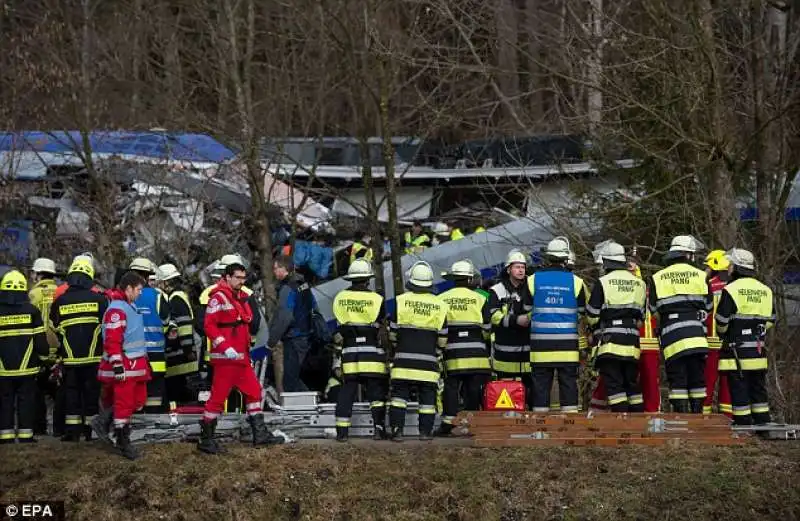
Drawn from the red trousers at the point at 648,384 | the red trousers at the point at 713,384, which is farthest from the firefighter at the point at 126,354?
the red trousers at the point at 713,384

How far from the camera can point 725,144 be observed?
16328 millimetres

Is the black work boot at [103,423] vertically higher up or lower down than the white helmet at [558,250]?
lower down

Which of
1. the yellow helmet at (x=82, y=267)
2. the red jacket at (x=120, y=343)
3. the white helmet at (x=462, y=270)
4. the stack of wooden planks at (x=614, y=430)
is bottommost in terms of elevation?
the stack of wooden planks at (x=614, y=430)

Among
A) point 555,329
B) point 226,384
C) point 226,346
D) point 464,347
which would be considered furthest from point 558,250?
point 226,384

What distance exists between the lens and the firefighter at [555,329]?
1284 centimetres

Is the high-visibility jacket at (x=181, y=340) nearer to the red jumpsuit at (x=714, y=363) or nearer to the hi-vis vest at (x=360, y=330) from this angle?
the hi-vis vest at (x=360, y=330)

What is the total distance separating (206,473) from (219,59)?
1025cm

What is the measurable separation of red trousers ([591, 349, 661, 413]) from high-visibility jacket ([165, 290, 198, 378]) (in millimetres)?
4702

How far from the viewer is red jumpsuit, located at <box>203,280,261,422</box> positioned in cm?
1219

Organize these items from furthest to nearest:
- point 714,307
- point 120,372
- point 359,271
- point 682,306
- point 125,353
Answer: point 714,307 < point 359,271 < point 682,306 < point 125,353 < point 120,372

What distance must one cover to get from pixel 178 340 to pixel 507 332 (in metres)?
3.79

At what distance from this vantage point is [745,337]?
42.2 ft

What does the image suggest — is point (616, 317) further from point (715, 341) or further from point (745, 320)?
point (715, 341)

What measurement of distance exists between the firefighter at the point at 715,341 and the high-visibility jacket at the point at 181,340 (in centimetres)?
590
